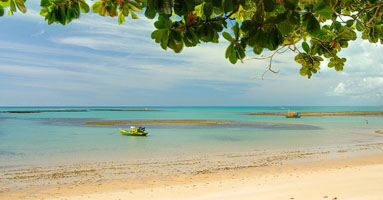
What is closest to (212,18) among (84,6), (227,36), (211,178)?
(227,36)

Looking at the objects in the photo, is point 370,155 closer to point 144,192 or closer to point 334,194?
point 334,194

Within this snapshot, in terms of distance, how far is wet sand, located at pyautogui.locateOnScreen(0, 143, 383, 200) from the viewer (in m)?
6.49

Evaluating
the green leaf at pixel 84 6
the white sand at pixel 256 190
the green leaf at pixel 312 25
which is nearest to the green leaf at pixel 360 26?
the green leaf at pixel 312 25

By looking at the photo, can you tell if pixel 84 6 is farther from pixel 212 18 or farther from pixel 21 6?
pixel 212 18

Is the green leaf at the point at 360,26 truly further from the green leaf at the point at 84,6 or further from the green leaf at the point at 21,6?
the green leaf at the point at 21,6

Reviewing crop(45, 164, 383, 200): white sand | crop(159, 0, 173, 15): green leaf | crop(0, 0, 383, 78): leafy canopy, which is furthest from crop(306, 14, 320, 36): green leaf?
crop(45, 164, 383, 200): white sand

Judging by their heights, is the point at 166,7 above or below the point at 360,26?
below

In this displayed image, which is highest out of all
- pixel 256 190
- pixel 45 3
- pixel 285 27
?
pixel 45 3

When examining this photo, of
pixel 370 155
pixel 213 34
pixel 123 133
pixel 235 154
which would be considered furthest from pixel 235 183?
pixel 123 133

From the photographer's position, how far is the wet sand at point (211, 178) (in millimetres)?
6495

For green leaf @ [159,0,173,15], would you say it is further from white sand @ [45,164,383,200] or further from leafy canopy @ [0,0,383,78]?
white sand @ [45,164,383,200]

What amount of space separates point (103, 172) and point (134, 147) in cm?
637

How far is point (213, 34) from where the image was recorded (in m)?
1.41

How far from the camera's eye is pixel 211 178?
915 cm
